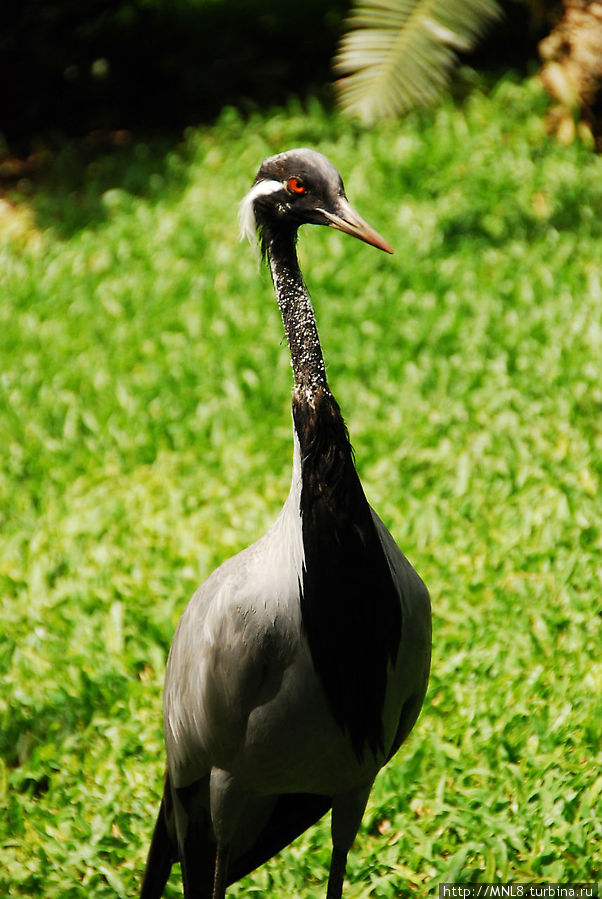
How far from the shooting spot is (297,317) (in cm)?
250

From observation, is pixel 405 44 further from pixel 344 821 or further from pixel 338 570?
pixel 344 821

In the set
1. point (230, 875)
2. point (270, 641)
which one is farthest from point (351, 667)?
point (230, 875)

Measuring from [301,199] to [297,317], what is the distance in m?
0.30

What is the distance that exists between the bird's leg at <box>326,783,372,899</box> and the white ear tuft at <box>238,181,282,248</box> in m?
1.52

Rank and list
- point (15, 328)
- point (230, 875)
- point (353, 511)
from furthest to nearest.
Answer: point (15, 328) < point (230, 875) < point (353, 511)

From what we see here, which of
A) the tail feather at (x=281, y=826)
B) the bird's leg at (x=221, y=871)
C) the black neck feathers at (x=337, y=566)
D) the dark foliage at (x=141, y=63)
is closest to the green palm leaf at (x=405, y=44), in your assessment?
the dark foliage at (x=141, y=63)

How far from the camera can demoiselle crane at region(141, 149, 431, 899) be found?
7.88ft

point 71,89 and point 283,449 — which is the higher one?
point 71,89

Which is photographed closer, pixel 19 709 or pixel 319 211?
pixel 319 211

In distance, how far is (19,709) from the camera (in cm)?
386

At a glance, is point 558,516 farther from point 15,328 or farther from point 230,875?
point 15,328

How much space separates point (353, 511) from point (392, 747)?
736 millimetres

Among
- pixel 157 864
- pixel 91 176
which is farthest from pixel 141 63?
pixel 157 864

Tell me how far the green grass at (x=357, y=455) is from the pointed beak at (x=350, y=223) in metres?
1.88
